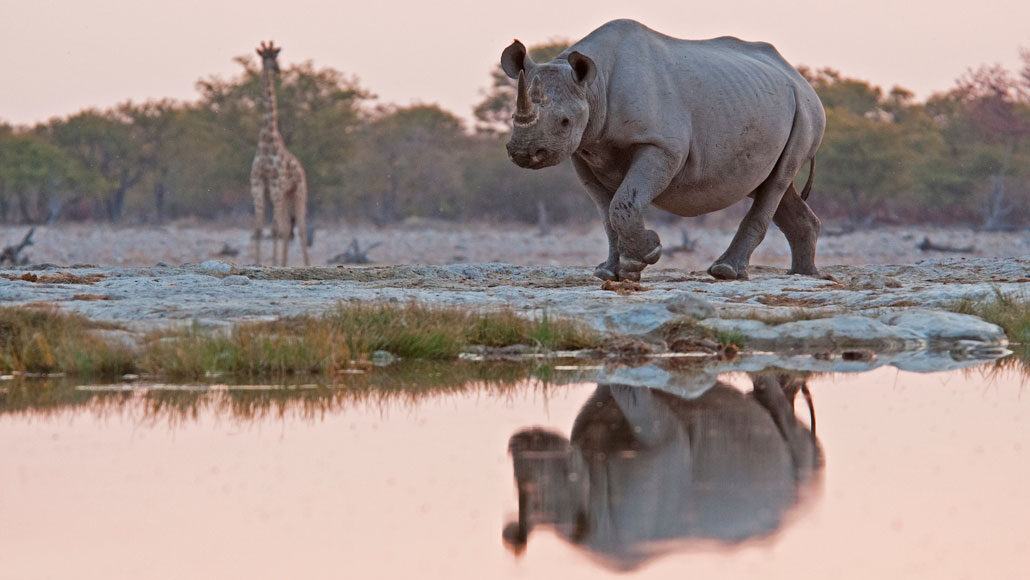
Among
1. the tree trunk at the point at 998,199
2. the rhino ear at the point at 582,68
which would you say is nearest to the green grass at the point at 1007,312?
the rhino ear at the point at 582,68

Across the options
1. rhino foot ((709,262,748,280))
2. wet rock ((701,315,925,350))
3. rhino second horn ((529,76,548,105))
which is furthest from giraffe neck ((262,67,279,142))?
wet rock ((701,315,925,350))

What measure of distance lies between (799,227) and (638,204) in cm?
283

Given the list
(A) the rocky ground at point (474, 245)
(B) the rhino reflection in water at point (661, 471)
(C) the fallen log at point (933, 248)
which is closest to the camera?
(B) the rhino reflection in water at point (661, 471)

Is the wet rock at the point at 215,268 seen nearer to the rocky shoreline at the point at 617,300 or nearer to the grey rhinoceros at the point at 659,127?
the rocky shoreline at the point at 617,300

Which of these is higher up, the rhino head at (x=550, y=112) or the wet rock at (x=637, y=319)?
the rhino head at (x=550, y=112)

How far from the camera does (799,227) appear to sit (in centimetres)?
1209

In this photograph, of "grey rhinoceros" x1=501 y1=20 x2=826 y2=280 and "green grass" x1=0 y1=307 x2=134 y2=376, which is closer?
"green grass" x1=0 y1=307 x2=134 y2=376

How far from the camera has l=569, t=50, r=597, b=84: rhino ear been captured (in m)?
9.48

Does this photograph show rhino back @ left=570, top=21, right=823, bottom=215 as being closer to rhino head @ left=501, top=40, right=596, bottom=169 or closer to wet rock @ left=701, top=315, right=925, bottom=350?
rhino head @ left=501, top=40, right=596, bottom=169

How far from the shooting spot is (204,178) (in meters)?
36.8

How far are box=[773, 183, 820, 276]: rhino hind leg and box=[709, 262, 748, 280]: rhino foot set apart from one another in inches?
40.8

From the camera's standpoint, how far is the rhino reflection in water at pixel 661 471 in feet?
12.3

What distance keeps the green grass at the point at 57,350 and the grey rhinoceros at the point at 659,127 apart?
3.10 metres

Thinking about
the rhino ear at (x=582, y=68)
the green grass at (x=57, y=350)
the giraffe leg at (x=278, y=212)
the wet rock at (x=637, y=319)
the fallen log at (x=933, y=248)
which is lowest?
the green grass at (x=57, y=350)
